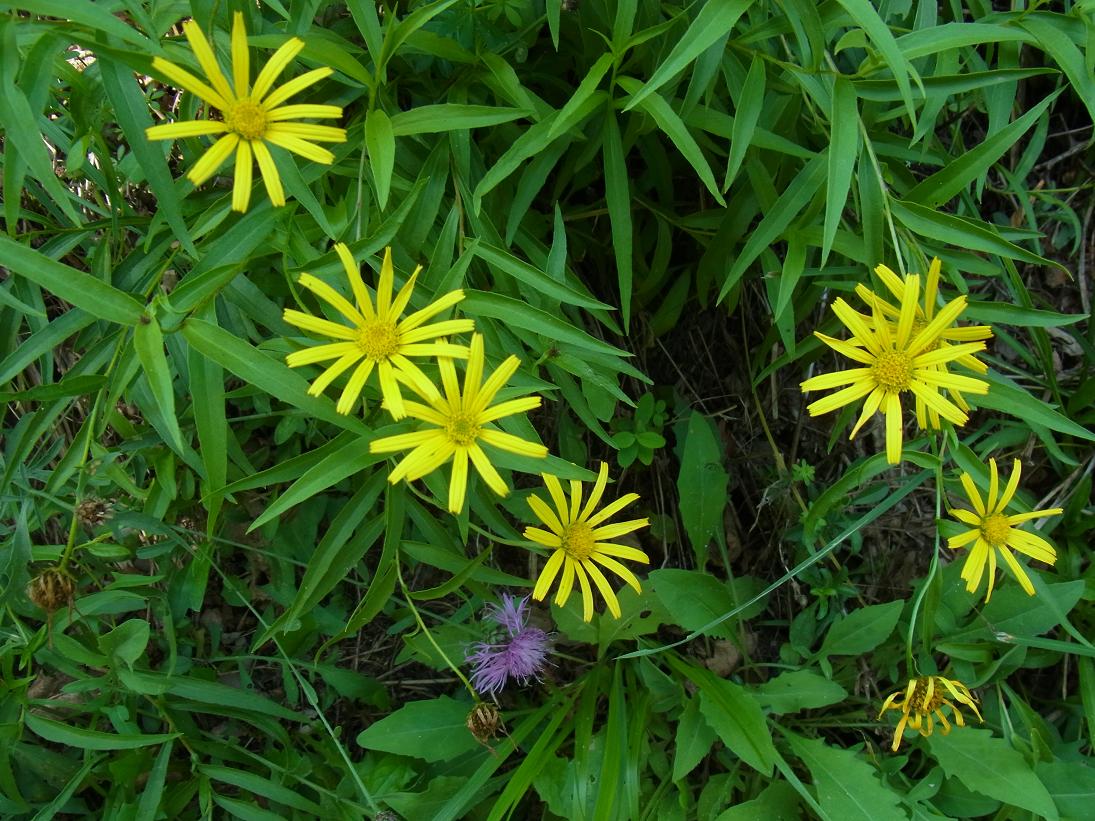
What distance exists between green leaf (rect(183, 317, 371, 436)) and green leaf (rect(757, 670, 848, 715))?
1159mm

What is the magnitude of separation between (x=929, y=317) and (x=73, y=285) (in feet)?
3.48

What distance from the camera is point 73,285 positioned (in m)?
1.02

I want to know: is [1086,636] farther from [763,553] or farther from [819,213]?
[819,213]

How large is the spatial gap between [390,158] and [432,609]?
1206 millimetres

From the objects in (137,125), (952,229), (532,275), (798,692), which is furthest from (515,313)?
(798,692)

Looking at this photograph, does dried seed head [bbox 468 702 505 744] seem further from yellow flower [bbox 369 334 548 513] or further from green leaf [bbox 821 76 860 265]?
green leaf [bbox 821 76 860 265]

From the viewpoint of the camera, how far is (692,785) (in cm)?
195

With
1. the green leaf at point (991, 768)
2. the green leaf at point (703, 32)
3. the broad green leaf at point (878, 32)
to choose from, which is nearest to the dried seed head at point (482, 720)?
the green leaf at point (991, 768)

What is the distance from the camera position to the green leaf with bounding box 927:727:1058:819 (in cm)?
161

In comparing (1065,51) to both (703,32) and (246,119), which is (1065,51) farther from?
(246,119)

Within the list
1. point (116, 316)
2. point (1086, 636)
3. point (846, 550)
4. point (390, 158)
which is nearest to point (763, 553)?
point (846, 550)

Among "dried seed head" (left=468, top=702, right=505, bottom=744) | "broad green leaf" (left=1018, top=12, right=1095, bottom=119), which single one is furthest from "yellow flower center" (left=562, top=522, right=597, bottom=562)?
"broad green leaf" (left=1018, top=12, right=1095, bottom=119)

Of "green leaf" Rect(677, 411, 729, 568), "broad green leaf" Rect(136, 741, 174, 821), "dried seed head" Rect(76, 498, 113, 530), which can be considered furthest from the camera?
"green leaf" Rect(677, 411, 729, 568)

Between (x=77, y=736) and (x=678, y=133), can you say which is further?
(x=77, y=736)
